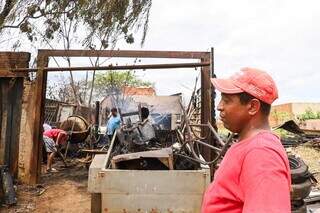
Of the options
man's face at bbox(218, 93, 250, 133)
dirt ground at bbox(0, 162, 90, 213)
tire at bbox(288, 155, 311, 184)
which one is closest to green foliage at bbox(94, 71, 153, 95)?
dirt ground at bbox(0, 162, 90, 213)

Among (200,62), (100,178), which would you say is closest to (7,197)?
(100,178)

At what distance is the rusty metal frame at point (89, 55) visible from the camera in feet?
31.1

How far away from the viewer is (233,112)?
1.97m

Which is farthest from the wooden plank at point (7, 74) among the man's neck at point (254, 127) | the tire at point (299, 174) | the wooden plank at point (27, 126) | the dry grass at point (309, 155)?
the dry grass at point (309, 155)

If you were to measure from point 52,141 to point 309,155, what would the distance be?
8581 millimetres

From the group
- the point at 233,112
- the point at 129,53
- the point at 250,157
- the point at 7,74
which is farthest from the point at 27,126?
the point at 250,157

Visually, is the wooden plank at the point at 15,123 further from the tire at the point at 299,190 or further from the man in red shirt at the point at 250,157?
the man in red shirt at the point at 250,157

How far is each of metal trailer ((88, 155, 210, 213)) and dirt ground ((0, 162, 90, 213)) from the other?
8.77 ft

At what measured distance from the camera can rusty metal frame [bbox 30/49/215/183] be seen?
9477mm

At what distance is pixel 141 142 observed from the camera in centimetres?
870

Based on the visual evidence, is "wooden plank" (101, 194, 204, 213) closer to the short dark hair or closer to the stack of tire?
the stack of tire

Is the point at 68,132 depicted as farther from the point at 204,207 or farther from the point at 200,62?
the point at 204,207

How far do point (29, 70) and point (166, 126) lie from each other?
5743 mm

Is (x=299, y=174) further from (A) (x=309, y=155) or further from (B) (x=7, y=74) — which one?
(A) (x=309, y=155)
